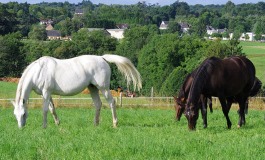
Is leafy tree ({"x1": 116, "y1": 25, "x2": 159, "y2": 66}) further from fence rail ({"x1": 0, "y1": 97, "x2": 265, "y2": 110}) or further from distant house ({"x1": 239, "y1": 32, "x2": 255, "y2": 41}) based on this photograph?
distant house ({"x1": 239, "y1": 32, "x2": 255, "y2": 41})

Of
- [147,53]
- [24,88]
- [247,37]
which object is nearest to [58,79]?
[24,88]

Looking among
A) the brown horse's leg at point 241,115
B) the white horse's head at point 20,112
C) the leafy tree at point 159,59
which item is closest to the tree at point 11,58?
the leafy tree at point 159,59

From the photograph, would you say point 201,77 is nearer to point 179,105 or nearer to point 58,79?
point 179,105

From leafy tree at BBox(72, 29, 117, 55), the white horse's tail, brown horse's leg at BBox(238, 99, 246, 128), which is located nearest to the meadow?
brown horse's leg at BBox(238, 99, 246, 128)

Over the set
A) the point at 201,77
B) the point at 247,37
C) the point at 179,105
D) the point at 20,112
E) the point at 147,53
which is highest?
the point at 201,77

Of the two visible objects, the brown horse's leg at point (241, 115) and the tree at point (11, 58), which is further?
the tree at point (11, 58)

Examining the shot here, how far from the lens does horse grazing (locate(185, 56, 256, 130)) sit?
11.2 m

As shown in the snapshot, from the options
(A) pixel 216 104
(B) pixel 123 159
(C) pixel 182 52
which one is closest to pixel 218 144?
(B) pixel 123 159

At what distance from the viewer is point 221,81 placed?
Answer: 468 inches

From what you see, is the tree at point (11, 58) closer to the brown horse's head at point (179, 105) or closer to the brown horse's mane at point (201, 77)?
the brown horse's head at point (179, 105)

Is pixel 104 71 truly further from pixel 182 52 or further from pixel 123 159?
pixel 182 52

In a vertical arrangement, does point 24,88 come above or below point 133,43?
above

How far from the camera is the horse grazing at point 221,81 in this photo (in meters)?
11.2

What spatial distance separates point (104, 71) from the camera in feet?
41.5
